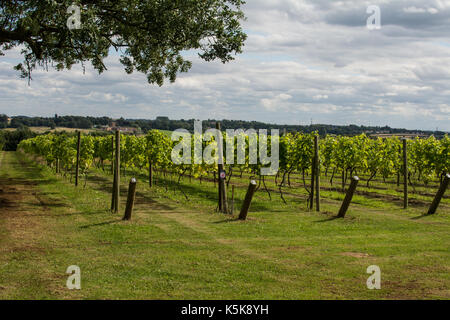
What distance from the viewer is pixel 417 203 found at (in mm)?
18984

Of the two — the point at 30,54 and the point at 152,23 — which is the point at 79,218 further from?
the point at 30,54

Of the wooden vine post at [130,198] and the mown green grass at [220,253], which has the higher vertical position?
the wooden vine post at [130,198]

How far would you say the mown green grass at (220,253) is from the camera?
21.9 ft

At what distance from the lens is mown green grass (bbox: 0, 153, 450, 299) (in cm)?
668

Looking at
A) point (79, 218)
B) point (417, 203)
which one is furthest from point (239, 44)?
point (417, 203)

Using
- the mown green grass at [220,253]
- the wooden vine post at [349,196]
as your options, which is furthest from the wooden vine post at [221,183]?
the wooden vine post at [349,196]

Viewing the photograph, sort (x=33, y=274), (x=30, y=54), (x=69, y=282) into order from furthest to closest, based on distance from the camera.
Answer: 1. (x=30, y=54)
2. (x=33, y=274)
3. (x=69, y=282)

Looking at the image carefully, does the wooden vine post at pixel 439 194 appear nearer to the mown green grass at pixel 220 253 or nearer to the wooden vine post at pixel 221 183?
the mown green grass at pixel 220 253

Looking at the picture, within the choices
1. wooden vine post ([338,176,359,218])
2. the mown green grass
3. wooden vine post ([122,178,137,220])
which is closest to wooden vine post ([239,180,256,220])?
the mown green grass

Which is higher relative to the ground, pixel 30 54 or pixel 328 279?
pixel 30 54

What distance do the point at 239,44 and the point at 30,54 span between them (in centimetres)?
882

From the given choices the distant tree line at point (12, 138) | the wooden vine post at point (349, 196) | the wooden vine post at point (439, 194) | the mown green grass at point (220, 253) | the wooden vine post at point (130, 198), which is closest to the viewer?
the mown green grass at point (220, 253)

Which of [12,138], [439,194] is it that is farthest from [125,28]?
[12,138]

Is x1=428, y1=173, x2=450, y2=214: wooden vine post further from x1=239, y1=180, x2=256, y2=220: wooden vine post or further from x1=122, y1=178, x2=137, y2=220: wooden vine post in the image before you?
x1=122, y1=178, x2=137, y2=220: wooden vine post
